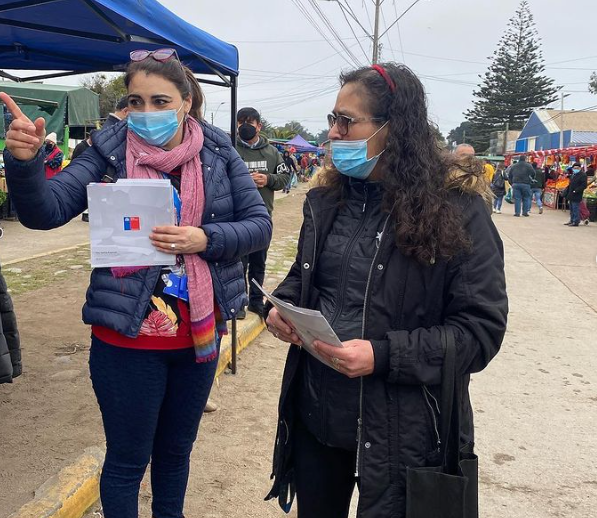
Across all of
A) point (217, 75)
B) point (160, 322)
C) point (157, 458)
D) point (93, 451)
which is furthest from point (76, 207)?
point (217, 75)

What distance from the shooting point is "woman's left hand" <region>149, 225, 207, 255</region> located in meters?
2.08

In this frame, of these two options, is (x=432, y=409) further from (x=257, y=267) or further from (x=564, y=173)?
(x=564, y=173)

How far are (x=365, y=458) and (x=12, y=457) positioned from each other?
2303 millimetres

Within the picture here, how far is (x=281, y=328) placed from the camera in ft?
6.23

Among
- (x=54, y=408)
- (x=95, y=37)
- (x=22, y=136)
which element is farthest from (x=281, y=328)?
(x=95, y=37)

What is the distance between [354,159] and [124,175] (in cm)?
87

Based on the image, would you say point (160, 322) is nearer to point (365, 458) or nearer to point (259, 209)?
point (259, 209)

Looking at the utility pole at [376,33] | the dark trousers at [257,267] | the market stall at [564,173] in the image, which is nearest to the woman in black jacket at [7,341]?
the dark trousers at [257,267]

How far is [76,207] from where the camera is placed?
2129mm

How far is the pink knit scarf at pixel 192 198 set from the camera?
84.7 inches

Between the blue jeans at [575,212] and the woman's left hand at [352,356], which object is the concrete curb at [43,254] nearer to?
the woman's left hand at [352,356]

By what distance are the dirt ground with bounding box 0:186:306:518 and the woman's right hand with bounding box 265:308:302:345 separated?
159 centimetres

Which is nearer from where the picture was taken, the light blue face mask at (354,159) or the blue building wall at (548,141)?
the light blue face mask at (354,159)

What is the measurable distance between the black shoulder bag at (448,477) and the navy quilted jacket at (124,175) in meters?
0.96
